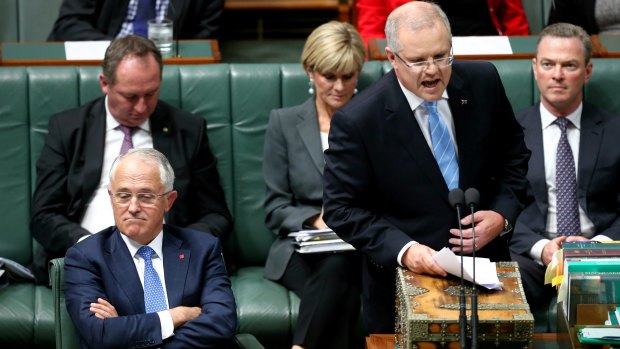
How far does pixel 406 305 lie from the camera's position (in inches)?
128

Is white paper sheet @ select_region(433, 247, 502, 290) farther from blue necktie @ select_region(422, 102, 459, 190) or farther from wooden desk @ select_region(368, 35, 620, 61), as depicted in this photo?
wooden desk @ select_region(368, 35, 620, 61)

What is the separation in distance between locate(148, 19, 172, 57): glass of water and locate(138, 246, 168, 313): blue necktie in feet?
5.70

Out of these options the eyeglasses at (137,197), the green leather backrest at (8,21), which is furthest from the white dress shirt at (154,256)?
the green leather backrest at (8,21)

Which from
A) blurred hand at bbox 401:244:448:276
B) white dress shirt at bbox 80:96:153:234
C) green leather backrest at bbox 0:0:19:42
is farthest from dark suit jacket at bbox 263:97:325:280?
green leather backrest at bbox 0:0:19:42

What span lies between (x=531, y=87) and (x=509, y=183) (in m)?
1.30

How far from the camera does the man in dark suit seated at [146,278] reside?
3576 mm

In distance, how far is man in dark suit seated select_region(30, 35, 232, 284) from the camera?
4.57m

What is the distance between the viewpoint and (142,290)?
12.1 feet

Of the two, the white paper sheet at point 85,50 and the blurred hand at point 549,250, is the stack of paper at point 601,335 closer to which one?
the blurred hand at point 549,250

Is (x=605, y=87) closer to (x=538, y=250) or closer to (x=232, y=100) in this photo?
(x=538, y=250)

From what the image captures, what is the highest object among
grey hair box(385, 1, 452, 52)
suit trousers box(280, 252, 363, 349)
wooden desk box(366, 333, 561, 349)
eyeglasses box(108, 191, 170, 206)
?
grey hair box(385, 1, 452, 52)

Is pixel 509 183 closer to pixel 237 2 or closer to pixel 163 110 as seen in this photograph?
pixel 163 110

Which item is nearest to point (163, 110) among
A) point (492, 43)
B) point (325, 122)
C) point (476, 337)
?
point (325, 122)

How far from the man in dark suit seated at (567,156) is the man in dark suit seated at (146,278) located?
1429 mm
